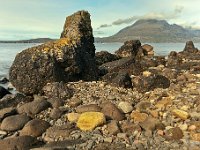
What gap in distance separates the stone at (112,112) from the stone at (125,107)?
37 centimetres

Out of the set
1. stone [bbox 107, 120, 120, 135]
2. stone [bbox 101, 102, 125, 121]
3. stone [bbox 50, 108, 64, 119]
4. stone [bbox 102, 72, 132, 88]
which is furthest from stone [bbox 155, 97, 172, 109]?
stone [bbox 50, 108, 64, 119]

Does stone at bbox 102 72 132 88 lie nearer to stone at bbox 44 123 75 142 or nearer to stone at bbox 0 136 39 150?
stone at bbox 44 123 75 142

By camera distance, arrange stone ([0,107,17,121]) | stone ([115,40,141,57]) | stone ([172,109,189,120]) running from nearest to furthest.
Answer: stone ([172,109,189,120]) → stone ([0,107,17,121]) → stone ([115,40,141,57])

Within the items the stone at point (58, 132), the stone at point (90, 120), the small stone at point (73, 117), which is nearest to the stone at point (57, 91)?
the small stone at point (73, 117)

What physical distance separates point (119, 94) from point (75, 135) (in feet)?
14.9

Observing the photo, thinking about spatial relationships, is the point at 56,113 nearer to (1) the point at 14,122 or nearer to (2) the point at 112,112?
(1) the point at 14,122

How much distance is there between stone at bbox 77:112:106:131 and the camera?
10188mm

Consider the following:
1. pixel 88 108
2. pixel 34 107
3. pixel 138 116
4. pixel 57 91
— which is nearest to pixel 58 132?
pixel 88 108

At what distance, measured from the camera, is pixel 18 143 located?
905cm

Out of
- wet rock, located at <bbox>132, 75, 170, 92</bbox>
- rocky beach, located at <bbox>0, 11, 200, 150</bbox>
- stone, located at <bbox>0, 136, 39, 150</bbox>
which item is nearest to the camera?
stone, located at <bbox>0, 136, 39, 150</bbox>

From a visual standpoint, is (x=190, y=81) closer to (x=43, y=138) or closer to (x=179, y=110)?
(x=179, y=110)

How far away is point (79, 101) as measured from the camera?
41.4 feet

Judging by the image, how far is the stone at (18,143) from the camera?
29.2 ft

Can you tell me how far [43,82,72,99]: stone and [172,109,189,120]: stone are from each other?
4328mm
